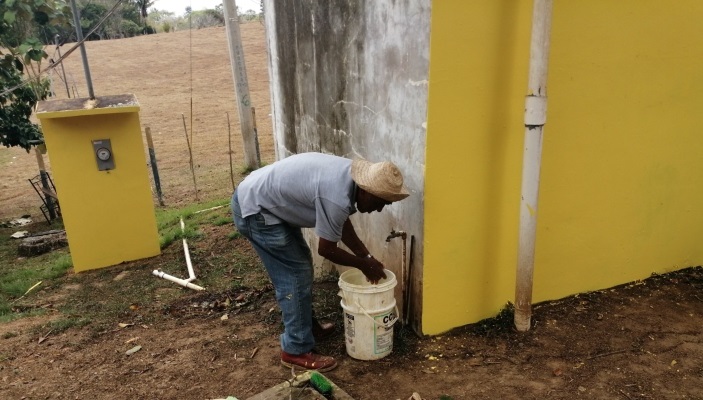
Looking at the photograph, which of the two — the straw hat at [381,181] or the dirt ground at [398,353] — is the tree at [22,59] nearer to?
the dirt ground at [398,353]

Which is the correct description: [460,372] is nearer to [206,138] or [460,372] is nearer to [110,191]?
[110,191]

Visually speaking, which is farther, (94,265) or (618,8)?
(94,265)

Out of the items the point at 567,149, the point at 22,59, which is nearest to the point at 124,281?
the point at 567,149

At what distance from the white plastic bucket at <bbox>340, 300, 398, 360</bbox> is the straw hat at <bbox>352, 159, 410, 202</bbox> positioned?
86 centimetres

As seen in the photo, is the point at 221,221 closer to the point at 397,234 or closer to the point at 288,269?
the point at 288,269

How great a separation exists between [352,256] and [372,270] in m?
0.19

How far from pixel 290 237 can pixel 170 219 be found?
487cm

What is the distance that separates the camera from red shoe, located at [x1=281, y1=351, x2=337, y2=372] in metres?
3.54

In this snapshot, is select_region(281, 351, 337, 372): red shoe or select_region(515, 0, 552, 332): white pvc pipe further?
select_region(281, 351, 337, 372): red shoe

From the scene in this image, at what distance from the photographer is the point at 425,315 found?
12.1 ft

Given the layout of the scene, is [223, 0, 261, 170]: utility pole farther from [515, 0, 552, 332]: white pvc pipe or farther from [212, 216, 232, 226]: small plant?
[515, 0, 552, 332]: white pvc pipe

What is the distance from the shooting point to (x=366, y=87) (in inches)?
158

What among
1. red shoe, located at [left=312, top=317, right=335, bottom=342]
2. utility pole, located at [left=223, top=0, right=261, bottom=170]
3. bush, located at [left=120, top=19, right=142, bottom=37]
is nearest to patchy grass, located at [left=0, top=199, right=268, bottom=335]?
red shoe, located at [left=312, top=317, right=335, bottom=342]

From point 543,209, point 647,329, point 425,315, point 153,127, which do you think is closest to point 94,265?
point 425,315
